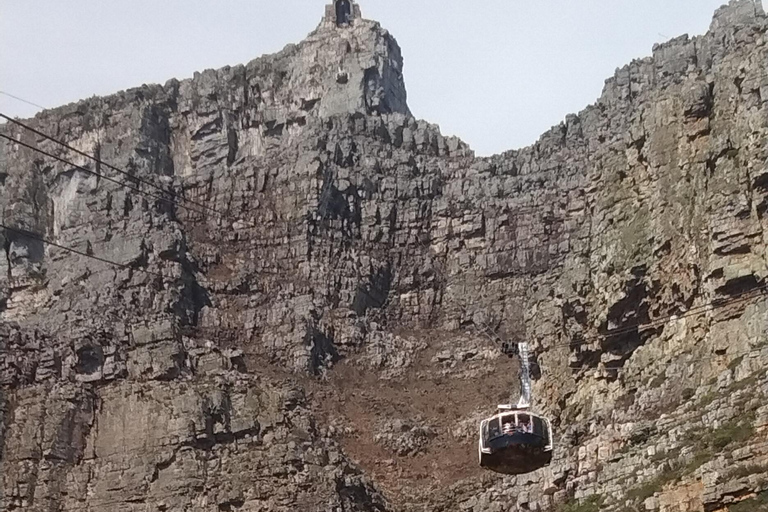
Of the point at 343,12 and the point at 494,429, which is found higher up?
the point at 343,12

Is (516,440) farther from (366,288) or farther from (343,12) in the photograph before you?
(343,12)

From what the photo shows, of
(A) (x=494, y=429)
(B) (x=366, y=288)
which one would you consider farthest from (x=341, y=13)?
(A) (x=494, y=429)

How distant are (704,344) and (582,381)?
10.5m

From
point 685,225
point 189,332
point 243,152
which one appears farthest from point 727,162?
point 243,152

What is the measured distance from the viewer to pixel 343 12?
397ft

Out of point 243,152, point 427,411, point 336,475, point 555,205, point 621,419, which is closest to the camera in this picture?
point 621,419

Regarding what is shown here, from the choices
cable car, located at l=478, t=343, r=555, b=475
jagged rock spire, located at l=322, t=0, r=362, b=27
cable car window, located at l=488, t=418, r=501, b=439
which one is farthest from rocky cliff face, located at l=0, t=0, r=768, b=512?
cable car window, located at l=488, t=418, r=501, b=439

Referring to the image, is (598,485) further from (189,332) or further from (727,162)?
(189,332)

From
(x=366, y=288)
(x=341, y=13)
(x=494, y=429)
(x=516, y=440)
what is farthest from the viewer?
(x=341, y=13)

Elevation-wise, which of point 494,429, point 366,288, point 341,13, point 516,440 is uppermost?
point 341,13

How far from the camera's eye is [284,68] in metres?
119

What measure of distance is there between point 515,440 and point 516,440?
1.6 inches

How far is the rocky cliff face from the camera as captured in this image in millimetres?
77688

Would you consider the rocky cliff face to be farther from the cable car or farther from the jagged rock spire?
the cable car
